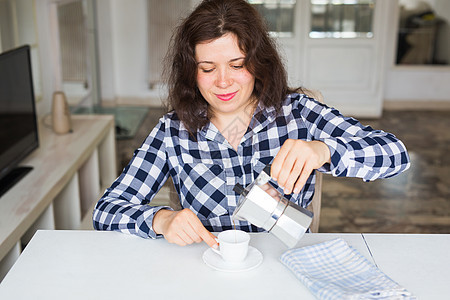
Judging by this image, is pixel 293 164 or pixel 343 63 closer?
pixel 293 164

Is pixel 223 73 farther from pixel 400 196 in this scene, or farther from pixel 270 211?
pixel 400 196

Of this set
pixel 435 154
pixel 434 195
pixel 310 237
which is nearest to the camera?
pixel 310 237

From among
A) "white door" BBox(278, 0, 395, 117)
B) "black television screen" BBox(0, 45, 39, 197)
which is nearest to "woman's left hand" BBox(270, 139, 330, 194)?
"black television screen" BBox(0, 45, 39, 197)

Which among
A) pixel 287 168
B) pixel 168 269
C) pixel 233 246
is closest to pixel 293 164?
pixel 287 168

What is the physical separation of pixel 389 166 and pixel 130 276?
2.22ft

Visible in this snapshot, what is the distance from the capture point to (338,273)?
44.8 inches

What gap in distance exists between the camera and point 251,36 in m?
1.41

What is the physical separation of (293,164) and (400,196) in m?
2.48

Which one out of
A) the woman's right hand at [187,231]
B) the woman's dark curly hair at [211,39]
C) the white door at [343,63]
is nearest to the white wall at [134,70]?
the white door at [343,63]

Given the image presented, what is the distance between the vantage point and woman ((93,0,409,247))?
1334mm

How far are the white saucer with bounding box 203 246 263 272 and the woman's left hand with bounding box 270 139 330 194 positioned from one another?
17cm

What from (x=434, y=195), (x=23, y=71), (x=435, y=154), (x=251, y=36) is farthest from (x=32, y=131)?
(x=435, y=154)

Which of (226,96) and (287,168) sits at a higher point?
(226,96)

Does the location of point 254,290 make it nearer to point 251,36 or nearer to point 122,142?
point 251,36
